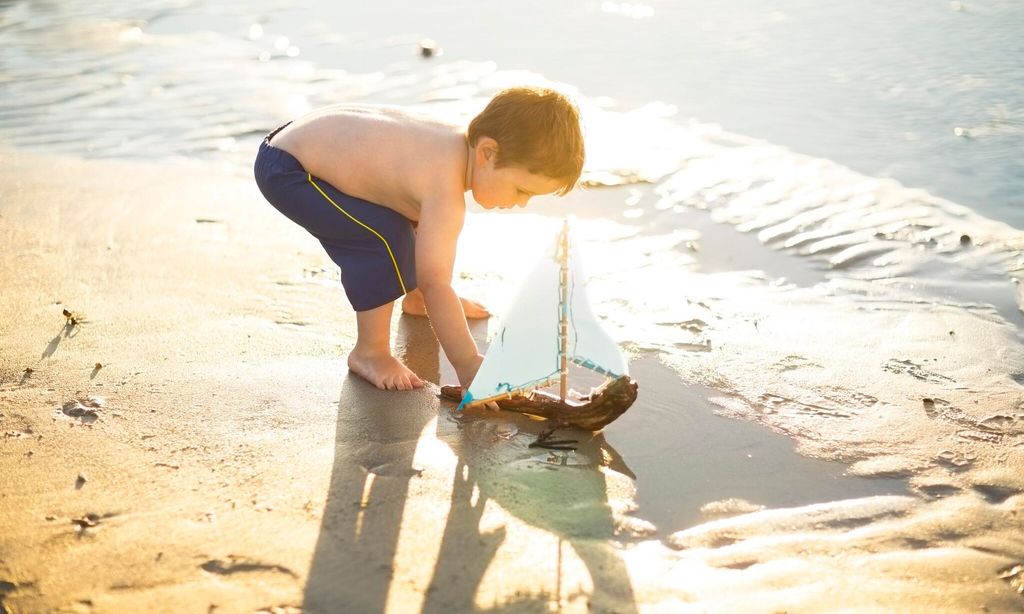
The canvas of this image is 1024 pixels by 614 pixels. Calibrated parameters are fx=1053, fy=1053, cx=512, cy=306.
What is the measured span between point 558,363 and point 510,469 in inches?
12.6

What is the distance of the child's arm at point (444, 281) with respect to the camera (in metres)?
2.89

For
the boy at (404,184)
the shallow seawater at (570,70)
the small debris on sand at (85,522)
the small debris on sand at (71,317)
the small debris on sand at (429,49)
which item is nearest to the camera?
the small debris on sand at (85,522)

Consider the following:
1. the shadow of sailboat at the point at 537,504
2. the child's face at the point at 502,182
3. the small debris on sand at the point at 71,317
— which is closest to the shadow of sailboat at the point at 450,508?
the shadow of sailboat at the point at 537,504

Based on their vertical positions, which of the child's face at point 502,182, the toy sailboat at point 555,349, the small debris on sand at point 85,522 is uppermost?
the child's face at point 502,182

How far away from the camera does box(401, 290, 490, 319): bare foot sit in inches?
139

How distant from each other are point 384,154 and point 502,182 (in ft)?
1.31

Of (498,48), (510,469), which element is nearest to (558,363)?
(510,469)

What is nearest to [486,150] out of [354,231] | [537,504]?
[354,231]

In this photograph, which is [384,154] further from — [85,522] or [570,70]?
[570,70]

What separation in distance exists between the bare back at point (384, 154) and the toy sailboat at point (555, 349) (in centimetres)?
41

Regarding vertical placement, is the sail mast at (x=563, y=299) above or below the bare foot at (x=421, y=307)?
above

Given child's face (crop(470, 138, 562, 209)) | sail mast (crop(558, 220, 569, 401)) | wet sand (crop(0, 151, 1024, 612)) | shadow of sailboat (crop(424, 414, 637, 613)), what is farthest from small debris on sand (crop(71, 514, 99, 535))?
child's face (crop(470, 138, 562, 209))

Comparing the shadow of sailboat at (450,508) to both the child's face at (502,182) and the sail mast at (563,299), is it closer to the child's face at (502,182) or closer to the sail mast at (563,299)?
the sail mast at (563,299)

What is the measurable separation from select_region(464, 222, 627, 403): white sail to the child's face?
25 cm
